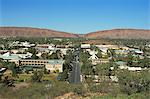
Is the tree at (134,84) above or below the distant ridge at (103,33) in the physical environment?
below

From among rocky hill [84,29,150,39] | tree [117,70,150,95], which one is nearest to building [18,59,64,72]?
tree [117,70,150,95]

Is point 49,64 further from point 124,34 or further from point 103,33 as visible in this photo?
point 103,33

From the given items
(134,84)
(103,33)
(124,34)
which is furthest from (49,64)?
(103,33)

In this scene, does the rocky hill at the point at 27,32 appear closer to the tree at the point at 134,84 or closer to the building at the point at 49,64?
the building at the point at 49,64

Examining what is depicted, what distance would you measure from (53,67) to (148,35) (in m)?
34.6

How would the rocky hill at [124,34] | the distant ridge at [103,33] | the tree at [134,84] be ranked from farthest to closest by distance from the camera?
the rocky hill at [124,34] < the distant ridge at [103,33] < the tree at [134,84]

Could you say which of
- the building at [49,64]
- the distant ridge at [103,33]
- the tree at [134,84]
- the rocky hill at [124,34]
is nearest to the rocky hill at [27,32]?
the distant ridge at [103,33]

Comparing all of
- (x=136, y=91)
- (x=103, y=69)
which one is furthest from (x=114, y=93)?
(x=103, y=69)

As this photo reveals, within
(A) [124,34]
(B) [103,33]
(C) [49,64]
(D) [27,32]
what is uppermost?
(D) [27,32]

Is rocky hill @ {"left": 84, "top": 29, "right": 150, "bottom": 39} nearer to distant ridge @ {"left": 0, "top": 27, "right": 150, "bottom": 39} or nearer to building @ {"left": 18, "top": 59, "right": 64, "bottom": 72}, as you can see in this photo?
distant ridge @ {"left": 0, "top": 27, "right": 150, "bottom": 39}

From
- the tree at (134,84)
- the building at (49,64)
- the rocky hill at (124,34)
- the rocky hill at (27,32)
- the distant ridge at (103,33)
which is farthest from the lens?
the rocky hill at (124,34)

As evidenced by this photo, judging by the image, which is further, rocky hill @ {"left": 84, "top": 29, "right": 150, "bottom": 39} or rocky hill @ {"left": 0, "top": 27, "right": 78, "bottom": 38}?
rocky hill @ {"left": 84, "top": 29, "right": 150, "bottom": 39}

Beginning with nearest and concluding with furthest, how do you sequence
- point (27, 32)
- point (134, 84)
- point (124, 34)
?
point (134, 84) < point (27, 32) < point (124, 34)

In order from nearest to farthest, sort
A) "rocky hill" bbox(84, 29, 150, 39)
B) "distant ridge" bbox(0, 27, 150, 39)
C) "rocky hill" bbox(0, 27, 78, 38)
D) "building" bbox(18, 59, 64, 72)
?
"building" bbox(18, 59, 64, 72) → "rocky hill" bbox(0, 27, 78, 38) → "distant ridge" bbox(0, 27, 150, 39) → "rocky hill" bbox(84, 29, 150, 39)
